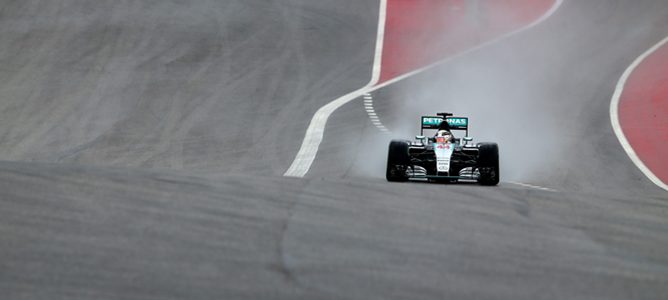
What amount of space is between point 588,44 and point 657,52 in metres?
2.33

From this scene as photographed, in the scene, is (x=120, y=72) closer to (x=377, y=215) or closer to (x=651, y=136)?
(x=651, y=136)

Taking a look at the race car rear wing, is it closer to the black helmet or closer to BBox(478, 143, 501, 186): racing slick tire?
the black helmet

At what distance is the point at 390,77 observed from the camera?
3191cm

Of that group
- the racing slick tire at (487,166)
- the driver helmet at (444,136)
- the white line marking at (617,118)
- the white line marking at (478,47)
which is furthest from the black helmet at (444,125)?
the white line marking at (478,47)

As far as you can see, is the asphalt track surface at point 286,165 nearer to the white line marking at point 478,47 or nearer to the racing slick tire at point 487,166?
the white line marking at point 478,47

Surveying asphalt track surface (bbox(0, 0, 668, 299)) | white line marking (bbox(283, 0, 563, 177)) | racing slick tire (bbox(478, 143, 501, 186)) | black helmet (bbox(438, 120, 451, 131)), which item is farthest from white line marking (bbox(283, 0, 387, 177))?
racing slick tire (bbox(478, 143, 501, 186))

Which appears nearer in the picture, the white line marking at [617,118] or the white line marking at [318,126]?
the white line marking at [318,126]


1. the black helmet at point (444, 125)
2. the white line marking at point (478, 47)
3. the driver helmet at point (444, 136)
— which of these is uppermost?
the white line marking at point (478, 47)

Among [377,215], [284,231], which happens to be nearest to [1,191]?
[284,231]

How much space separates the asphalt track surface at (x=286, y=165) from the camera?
7707 mm

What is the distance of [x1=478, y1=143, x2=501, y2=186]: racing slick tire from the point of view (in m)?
18.2

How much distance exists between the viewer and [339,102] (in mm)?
28500

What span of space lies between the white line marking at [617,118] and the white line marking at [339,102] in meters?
4.58

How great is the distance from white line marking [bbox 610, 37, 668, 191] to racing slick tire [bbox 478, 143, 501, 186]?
4.93 metres
